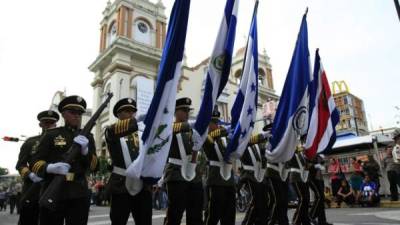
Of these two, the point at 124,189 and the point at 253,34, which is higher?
the point at 253,34

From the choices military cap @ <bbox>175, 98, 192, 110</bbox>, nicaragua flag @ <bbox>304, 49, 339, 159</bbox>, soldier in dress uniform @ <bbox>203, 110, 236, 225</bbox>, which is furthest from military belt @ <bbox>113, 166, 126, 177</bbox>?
nicaragua flag @ <bbox>304, 49, 339, 159</bbox>

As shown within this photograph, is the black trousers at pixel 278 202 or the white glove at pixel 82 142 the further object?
the black trousers at pixel 278 202

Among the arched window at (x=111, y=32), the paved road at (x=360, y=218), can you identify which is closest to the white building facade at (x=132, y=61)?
the arched window at (x=111, y=32)

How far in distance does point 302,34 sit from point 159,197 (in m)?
9.01

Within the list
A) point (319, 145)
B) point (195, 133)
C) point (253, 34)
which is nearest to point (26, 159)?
point (195, 133)

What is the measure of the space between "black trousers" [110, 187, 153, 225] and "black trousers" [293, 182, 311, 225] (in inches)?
124

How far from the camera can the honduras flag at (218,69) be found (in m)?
4.24

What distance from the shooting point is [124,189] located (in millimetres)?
3707

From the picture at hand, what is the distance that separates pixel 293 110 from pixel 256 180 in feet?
4.20

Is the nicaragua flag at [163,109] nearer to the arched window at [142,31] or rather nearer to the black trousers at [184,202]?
the black trousers at [184,202]

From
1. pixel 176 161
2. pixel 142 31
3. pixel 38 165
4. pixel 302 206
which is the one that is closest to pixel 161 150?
pixel 176 161

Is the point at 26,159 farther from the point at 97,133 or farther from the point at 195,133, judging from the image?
the point at 97,133

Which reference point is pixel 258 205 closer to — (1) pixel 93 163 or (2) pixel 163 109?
(2) pixel 163 109

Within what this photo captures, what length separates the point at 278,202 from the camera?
220 inches
